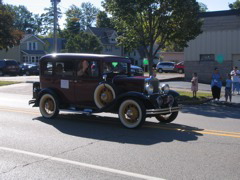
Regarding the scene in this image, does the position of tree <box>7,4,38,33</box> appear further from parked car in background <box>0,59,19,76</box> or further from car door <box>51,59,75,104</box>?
car door <box>51,59,75,104</box>

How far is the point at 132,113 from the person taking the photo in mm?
8852

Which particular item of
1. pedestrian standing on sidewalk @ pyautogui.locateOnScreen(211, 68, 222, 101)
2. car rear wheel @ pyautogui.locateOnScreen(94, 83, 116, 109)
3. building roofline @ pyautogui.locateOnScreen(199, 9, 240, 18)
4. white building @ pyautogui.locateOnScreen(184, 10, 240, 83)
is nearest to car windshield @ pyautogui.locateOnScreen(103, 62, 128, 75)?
car rear wheel @ pyautogui.locateOnScreen(94, 83, 116, 109)

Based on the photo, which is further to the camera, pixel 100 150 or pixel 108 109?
pixel 108 109

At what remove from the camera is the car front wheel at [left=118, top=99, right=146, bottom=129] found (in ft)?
28.2

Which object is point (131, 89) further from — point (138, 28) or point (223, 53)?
point (223, 53)

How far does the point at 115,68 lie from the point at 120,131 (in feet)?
6.73

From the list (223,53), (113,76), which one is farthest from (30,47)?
(113,76)

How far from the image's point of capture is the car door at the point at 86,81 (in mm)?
9641

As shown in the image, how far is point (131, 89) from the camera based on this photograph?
30.1 feet

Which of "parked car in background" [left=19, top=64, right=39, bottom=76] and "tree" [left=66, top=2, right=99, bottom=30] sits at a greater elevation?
"tree" [left=66, top=2, right=99, bottom=30]

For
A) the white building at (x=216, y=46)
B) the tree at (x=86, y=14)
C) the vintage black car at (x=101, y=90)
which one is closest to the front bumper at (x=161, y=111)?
the vintage black car at (x=101, y=90)

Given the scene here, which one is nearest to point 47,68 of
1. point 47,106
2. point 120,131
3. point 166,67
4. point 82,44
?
point 47,106

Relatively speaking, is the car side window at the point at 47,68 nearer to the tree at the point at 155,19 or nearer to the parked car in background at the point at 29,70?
the tree at the point at 155,19

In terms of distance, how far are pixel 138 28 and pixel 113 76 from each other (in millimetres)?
8467
